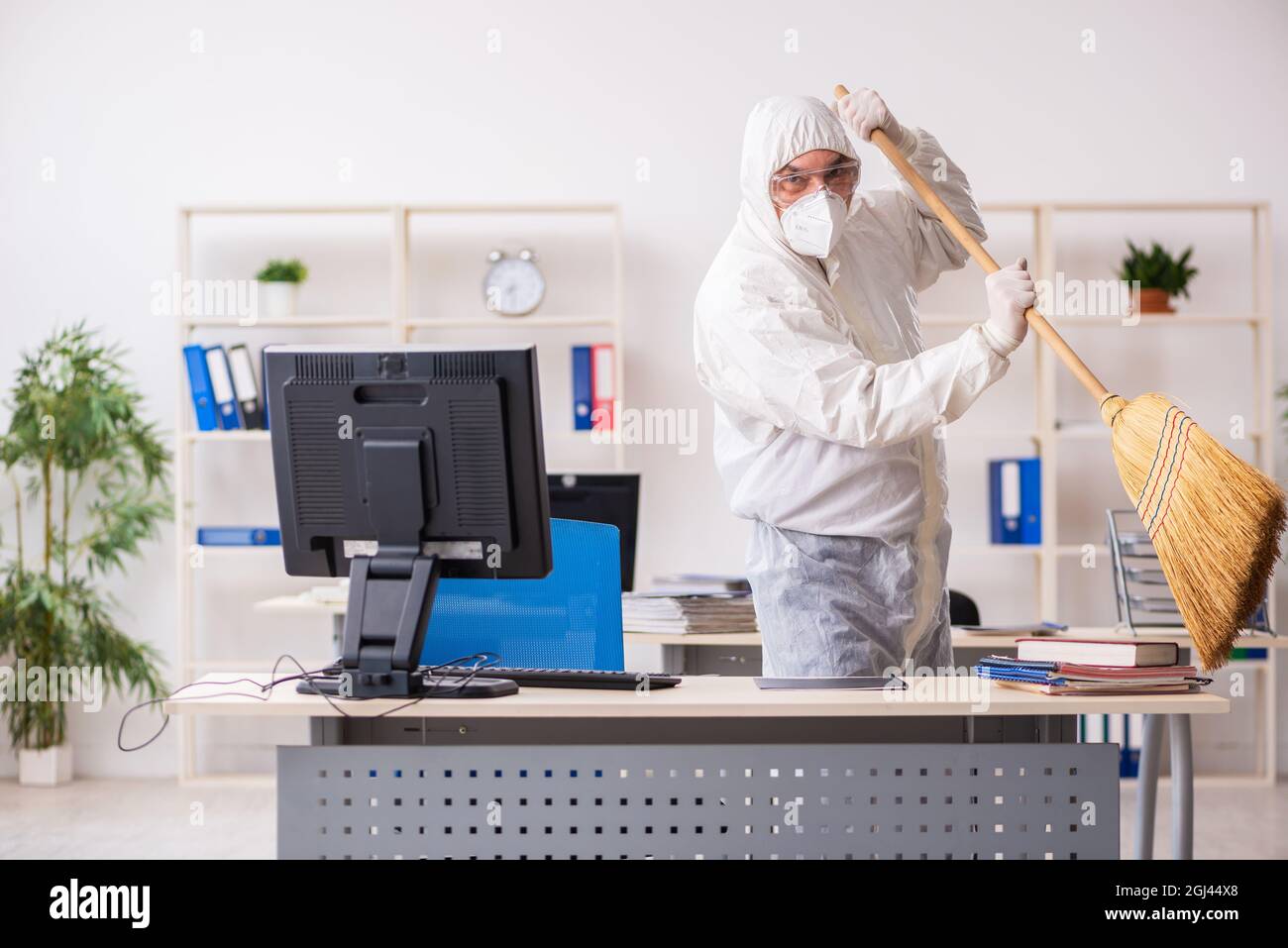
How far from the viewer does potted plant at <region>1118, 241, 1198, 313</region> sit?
4.52 metres

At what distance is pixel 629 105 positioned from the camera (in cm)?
476

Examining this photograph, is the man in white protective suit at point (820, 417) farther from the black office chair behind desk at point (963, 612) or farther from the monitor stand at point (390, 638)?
the black office chair behind desk at point (963, 612)

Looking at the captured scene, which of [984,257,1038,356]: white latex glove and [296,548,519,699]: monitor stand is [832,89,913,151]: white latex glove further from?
[296,548,519,699]: monitor stand

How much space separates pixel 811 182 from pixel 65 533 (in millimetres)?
3371

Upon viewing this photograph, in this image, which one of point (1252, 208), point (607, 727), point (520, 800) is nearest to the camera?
point (520, 800)

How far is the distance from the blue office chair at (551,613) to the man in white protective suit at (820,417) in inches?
11.1

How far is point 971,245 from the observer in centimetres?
211

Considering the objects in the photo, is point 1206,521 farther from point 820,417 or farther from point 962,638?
point 962,638

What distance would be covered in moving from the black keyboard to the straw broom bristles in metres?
0.71

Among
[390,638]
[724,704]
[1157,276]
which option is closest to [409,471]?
[390,638]

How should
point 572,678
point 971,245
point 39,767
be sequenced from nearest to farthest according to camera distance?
1. point 572,678
2. point 971,245
3. point 39,767

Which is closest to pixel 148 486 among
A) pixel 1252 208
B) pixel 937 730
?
pixel 937 730
